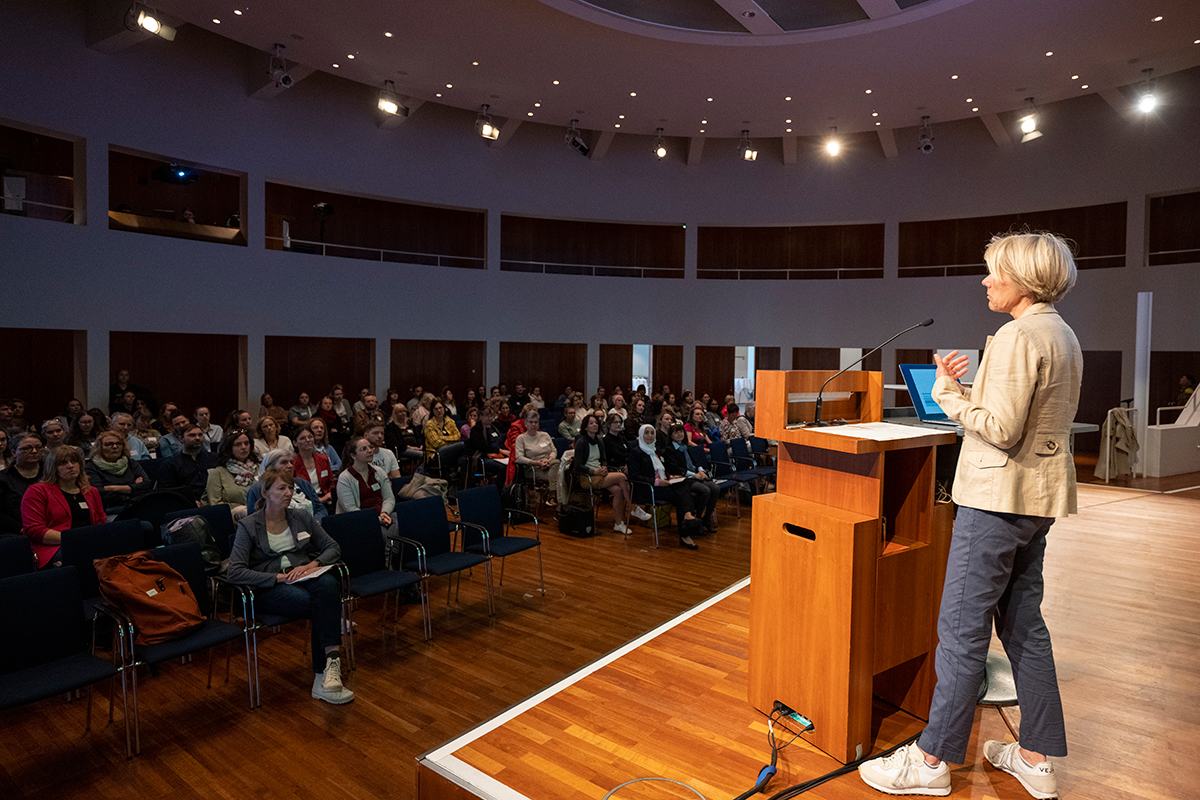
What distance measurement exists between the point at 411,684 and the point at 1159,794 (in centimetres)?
306

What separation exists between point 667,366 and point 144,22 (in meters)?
10.6

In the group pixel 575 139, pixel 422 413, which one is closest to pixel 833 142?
pixel 575 139

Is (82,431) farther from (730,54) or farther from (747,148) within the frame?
(747,148)

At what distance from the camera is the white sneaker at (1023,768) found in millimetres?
1895

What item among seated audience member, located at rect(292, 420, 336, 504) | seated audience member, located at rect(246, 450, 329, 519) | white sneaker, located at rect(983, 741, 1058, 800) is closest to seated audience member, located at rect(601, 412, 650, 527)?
seated audience member, located at rect(292, 420, 336, 504)

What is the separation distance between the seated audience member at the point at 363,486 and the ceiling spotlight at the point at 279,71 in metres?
7.03

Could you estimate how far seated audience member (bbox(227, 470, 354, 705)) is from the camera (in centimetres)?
352

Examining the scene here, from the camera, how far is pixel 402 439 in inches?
339

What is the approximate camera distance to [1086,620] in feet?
11.1

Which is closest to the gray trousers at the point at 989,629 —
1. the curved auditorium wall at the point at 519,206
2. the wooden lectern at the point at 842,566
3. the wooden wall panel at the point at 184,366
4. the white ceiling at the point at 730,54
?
the wooden lectern at the point at 842,566

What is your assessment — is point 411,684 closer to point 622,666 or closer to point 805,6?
point 622,666

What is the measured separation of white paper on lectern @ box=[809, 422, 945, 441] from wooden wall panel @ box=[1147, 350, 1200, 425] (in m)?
12.7

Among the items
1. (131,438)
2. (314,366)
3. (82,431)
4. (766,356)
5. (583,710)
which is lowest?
(583,710)

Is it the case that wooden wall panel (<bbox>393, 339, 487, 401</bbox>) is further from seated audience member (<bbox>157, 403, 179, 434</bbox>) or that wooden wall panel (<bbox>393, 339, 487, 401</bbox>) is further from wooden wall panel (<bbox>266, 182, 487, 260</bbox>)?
seated audience member (<bbox>157, 403, 179, 434</bbox>)
